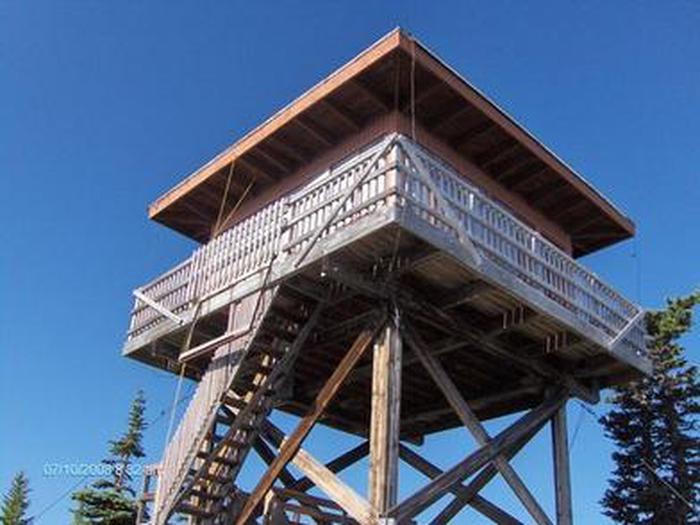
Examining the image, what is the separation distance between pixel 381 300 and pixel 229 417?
9.27ft

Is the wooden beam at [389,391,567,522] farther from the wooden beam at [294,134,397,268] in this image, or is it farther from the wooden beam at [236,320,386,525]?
the wooden beam at [294,134,397,268]

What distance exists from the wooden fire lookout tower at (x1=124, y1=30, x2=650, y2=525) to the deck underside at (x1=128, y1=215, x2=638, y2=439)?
3cm

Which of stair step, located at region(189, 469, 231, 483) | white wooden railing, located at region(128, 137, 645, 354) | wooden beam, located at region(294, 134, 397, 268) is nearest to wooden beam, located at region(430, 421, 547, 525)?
white wooden railing, located at region(128, 137, 645, 354)

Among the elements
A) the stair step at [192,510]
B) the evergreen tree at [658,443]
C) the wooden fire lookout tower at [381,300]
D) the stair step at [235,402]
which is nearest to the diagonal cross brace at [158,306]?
the wooden fire lookout tower at [381,300]

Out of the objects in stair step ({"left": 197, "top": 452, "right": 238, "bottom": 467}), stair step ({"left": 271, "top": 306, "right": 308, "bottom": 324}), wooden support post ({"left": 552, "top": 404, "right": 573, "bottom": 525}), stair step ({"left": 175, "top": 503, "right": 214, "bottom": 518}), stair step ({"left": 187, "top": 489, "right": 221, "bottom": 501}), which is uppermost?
stair step ({"left": 271, "top": 306, "right": 308, "bottom": 324})

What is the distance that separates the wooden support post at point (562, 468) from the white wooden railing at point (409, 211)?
1.67m

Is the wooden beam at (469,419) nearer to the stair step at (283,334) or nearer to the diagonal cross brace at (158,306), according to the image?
the stair step at (283,334)

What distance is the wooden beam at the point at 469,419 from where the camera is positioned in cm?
1148

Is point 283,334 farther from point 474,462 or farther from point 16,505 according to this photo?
point 16,505

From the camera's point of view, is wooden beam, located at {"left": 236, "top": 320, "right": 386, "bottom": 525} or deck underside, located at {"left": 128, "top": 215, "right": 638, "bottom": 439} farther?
wooden beam, located at {"left": 236, "top": 320, "right": 386, "bottom": 525}

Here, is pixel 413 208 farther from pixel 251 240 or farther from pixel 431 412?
pixel 431 412

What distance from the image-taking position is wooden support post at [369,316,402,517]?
9844 mm

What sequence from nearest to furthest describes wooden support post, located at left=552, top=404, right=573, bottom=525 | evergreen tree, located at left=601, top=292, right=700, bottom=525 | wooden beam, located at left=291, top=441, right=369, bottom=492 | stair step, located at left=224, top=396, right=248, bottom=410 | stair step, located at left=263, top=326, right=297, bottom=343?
stair step, located at left=224, top=396, right=248, bottom=410 < stair step, located at left=263, top=326, right=297, bottom=343 < wooden support post, located at left=552, top=404, right=573, bottom=525 < wooden beam, located at left=291, top=441, right=369, bottom=492 < evergreen tree, located at left=601, top=292, right=700, bottom=525

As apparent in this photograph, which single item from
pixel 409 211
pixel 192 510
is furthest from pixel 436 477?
pixel 409 211
